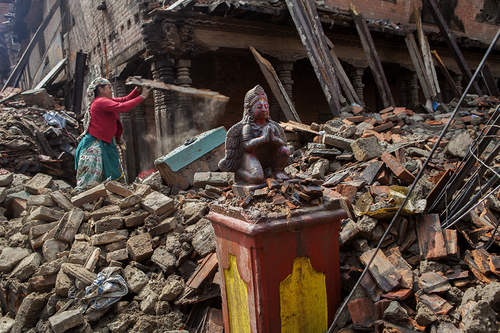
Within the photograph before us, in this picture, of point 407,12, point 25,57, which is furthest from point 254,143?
point 25,57

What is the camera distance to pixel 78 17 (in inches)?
480

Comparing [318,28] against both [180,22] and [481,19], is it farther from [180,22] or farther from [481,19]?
[481,19]

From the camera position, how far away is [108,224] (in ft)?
12.0

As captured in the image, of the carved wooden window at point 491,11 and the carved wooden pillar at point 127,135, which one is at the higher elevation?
the carved wooden window at point 491,11

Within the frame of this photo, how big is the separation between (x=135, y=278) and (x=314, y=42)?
21.9ft

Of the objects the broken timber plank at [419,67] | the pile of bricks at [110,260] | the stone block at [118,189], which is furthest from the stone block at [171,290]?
the broken timber plank at [419,67]

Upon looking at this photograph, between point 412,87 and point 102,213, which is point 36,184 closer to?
point 102,213

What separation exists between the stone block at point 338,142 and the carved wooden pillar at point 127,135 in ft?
21.0

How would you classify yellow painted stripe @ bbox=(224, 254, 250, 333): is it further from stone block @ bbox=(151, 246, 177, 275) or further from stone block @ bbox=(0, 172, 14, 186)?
stone block @ bbox=(0, 172, 14, 186)

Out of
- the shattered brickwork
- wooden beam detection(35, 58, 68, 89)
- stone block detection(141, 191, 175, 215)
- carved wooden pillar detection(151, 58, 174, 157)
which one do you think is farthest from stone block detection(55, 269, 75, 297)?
wooden beam detection(35, 58, 68, 89)

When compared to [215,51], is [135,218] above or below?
below

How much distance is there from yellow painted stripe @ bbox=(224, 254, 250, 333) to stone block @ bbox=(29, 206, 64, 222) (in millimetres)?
2500

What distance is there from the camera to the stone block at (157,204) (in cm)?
376

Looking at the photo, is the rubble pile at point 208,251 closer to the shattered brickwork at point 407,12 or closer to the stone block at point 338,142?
the stone block at point 338,142
